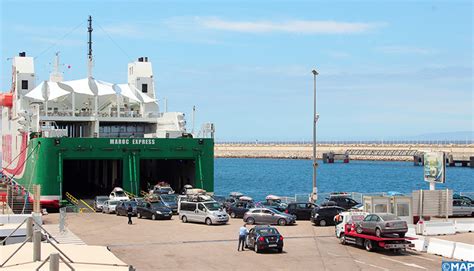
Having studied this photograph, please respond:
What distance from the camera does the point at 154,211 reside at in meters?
42.9

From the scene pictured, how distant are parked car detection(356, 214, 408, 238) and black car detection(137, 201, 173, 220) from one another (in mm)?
15647

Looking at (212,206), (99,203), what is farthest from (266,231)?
(99,203)

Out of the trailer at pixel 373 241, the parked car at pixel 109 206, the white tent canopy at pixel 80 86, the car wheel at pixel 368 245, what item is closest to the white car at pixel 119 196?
the parked car at pixel 109 206

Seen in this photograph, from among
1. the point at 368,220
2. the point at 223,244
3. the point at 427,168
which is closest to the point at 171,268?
the point at 223,244

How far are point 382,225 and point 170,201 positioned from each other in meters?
21.0

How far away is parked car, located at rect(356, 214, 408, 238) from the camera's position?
29.4 meters

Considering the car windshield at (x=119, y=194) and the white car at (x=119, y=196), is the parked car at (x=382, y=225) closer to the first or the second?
the white car at (x=119, y=196)

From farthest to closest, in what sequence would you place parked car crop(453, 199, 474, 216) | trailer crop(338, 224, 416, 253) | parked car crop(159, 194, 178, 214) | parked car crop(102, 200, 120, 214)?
parked car crop(102, 200, 120, 214)
parked car crop(159, 194, 178, 214)
parked car crop(453, 199, 474, 216)
trailer crop(338, 224, 416, 253)

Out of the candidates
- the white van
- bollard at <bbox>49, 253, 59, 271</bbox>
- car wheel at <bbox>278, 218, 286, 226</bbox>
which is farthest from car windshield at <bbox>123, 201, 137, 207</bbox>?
bollard at <bbox>49, 253, 59, 271</bbox>

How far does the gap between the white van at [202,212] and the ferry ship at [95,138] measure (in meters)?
11.3

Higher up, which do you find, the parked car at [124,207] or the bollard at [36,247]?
the bollard at [36,247]

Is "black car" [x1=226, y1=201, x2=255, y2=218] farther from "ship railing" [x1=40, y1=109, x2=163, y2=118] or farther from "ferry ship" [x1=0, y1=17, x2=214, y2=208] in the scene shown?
"ship railing" [x1=40, y1=109, x2=163, y2=118]

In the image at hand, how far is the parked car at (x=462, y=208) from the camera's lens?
44.9 metres

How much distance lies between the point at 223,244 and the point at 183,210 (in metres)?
10.00
